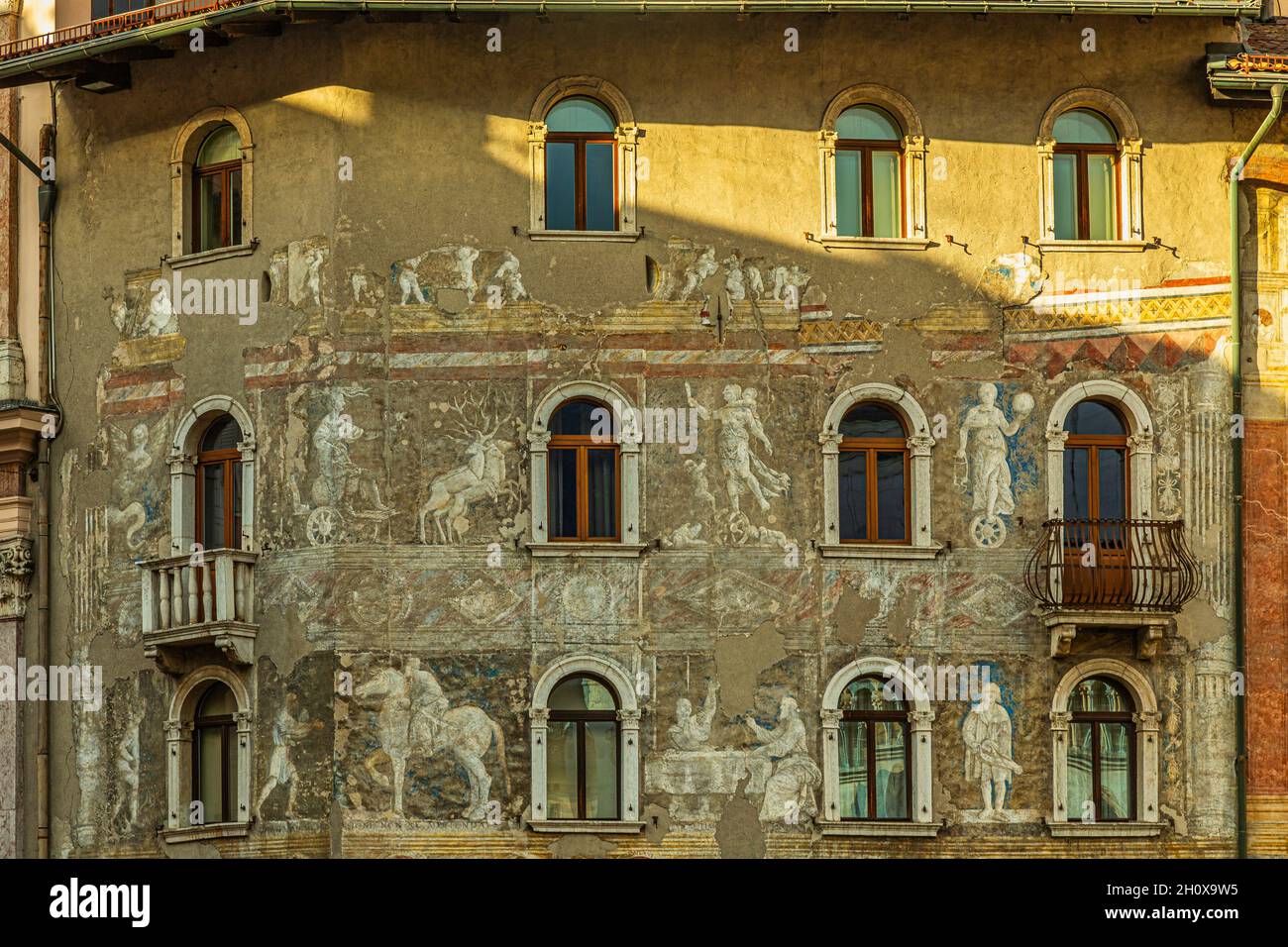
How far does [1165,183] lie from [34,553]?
1348 centimetres

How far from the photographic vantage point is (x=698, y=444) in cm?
4125

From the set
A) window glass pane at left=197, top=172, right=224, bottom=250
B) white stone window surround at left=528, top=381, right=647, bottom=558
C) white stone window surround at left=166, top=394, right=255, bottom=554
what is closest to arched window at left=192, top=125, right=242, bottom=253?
window glass pane at left=197, top=172, right=224, bottom=250

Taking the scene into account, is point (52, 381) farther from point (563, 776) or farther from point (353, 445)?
point (563, 776)

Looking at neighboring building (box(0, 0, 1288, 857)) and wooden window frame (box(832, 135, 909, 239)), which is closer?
neighboring building (box(0, 0, 1288, 857))

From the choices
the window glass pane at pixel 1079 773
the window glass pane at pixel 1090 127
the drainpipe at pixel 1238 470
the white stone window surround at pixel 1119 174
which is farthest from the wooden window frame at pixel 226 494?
the drainpipe at pixel 1238 470

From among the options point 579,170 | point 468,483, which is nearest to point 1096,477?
point 579,170

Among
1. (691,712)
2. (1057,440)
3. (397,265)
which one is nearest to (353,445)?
(397,265)

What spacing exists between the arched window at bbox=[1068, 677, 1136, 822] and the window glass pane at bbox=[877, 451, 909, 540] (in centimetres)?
264

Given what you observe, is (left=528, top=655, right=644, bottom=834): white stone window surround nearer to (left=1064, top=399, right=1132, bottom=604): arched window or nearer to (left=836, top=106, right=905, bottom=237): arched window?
(left=1064, top=399, right=1132, bottom=604): arched window

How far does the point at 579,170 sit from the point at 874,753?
23.6 feet

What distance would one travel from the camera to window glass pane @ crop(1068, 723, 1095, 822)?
4112 centimetres

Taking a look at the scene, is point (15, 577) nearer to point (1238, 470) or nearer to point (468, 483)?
point (468, 483)

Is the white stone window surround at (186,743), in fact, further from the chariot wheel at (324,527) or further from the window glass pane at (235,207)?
the window glass pane at (235,207)

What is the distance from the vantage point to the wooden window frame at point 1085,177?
42.2m
